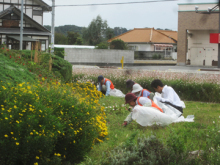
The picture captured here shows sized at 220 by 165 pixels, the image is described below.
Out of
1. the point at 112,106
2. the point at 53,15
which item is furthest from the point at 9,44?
the point at 112,106

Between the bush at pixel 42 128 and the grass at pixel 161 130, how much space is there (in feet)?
1.21

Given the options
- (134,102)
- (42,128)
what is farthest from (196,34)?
(42,128)

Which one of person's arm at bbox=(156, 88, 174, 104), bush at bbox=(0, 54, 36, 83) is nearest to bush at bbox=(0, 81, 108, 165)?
bush at bbox=(0, 54, 36, 83)

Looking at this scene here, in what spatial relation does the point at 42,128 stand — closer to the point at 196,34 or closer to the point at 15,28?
the point at 15,28

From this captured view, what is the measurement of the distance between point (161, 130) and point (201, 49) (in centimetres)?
4313

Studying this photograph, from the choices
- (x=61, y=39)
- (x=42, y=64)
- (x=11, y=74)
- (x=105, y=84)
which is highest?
(x=61, y=39)

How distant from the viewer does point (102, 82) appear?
11.6 m

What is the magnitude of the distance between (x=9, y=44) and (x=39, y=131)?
30845mm

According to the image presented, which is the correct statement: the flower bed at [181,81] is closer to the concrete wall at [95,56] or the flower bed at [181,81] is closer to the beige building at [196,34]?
the concrete wall at [95,56]

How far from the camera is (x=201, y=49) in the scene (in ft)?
154

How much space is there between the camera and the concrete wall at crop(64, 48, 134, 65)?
36.5 m

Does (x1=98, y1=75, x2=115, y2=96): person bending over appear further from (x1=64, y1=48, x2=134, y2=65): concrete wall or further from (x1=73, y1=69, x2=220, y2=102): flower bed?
(x1=64, y1=48, x2=134, y2=65): concrete wall

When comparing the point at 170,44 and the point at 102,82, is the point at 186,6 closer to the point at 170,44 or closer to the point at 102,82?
the point at 170,44

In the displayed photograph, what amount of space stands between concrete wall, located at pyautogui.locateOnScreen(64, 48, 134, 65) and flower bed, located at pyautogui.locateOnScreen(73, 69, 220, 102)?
2185 cm
